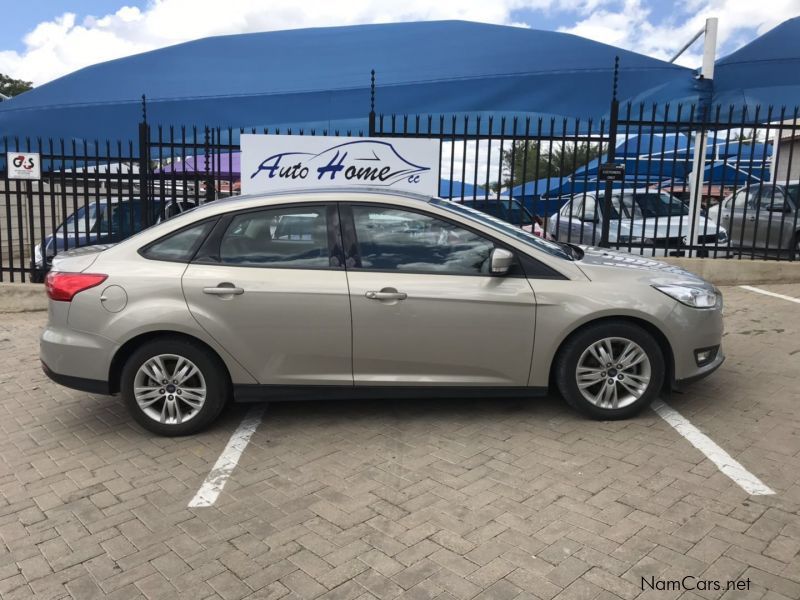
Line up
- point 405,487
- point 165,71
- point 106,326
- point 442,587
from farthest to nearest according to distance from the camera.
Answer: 1. point 165,71
2. point 106,326
3. point 405,487
4. point 442,587

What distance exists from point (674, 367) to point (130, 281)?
3.55m

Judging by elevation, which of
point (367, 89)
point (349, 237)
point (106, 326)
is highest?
point (367, 89)

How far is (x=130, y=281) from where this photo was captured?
4180mm

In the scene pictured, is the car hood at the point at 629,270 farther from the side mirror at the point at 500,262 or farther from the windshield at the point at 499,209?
the windshield at the point at 499,209

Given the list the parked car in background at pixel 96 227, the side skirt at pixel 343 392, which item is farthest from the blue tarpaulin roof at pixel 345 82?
the side skirt at pixel 343 392

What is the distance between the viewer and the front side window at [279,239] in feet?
13.9

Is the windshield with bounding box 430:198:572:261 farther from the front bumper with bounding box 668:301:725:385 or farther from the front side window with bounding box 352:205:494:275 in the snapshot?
the front bumper with bounding box 668:301:725:385

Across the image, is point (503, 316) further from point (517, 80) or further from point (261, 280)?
point (517, 80)

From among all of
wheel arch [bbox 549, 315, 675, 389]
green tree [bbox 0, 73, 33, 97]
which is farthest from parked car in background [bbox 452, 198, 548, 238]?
green tree [bbox 0, 73, 33, 97]

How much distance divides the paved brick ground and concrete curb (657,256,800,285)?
4.51 metres

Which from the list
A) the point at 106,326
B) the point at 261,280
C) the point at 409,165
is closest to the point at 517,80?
the point at 409,165

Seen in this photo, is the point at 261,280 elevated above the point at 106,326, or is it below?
above

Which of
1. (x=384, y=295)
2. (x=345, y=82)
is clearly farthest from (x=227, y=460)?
(x=345, y=82)

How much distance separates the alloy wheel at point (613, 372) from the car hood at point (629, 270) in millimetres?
421
